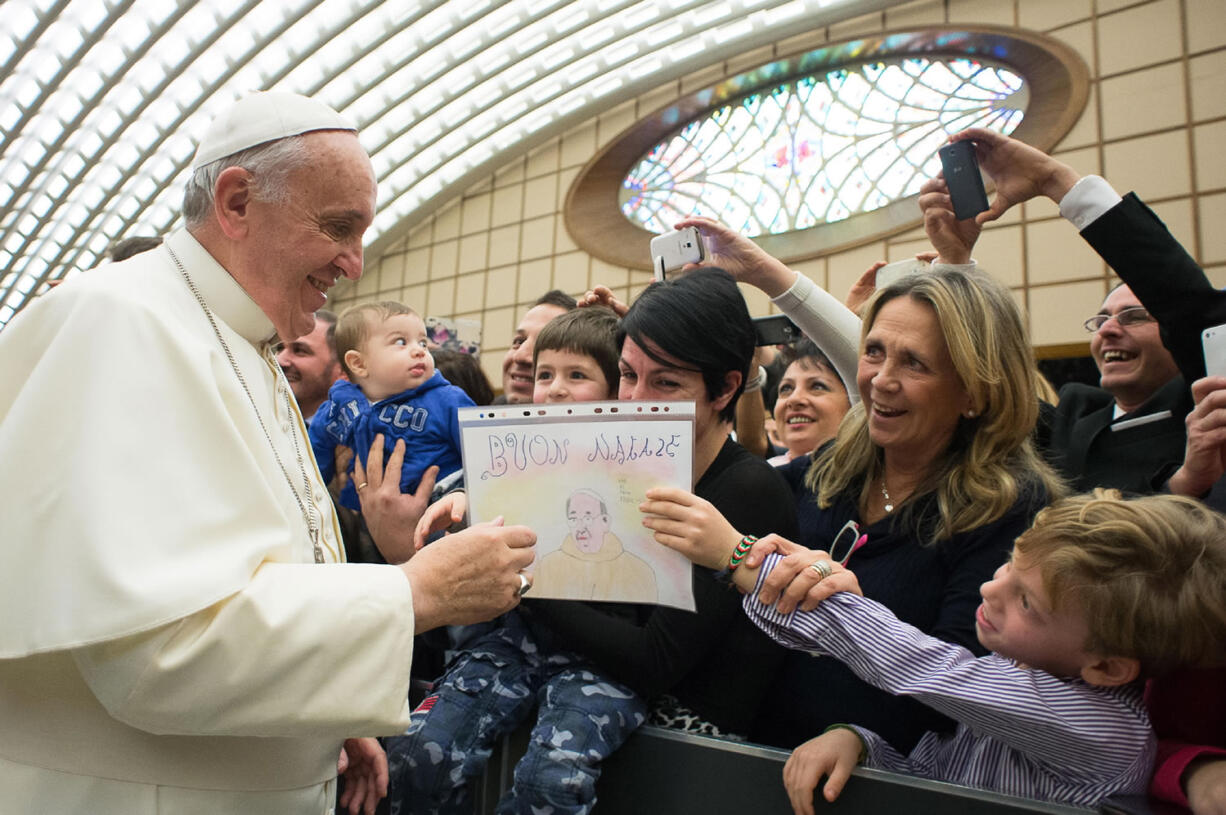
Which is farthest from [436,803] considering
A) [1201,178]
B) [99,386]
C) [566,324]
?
[1201,178]

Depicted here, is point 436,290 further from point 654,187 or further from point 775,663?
point 775,663

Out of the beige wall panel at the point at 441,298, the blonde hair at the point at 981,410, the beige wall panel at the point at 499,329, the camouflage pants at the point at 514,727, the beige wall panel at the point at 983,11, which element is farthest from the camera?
the beige wall panel at the point at 441,298

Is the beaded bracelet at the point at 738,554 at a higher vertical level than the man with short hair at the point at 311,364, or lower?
lower

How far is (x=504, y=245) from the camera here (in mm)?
15078

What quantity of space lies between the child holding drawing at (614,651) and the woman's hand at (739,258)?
617 mm

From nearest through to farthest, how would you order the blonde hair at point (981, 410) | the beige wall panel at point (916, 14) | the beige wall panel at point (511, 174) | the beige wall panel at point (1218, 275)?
1. the blonde hair at point (981, 410)
2. the beige wall panel at point (1218, 275)
3. the beige wall panel at point (916, 14)
4. the beige wall panel at point (511, 174)

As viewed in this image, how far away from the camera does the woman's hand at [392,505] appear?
2.39m

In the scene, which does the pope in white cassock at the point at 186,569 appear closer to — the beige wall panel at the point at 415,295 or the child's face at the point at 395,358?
the child's face at the point at 395,358

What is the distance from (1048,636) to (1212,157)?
9923 mm

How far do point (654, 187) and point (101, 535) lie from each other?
12.8m

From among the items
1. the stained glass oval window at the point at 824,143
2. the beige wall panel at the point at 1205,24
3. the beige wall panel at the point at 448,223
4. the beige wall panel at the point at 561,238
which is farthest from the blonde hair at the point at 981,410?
the beige wall panel at the point at 448,223

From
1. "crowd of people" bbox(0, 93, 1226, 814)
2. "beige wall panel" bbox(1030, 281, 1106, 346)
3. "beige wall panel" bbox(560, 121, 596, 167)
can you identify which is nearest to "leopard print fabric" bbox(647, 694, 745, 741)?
"crowd of people" bbox(0, 93, 1226, 814)

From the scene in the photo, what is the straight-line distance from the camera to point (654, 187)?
43.3ft

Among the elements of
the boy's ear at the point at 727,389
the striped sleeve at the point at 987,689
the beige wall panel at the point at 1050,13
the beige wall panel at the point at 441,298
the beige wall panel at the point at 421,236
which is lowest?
the striped sleeve at the point at 987,689
